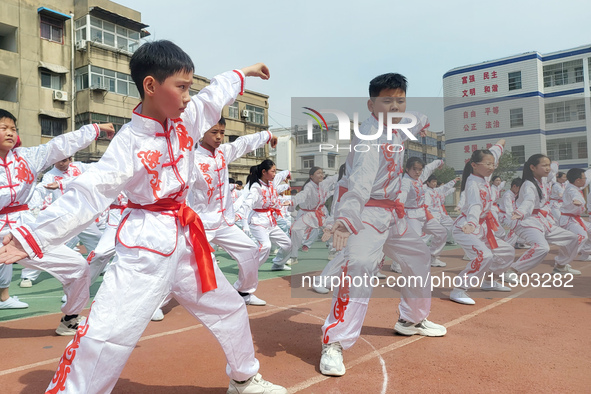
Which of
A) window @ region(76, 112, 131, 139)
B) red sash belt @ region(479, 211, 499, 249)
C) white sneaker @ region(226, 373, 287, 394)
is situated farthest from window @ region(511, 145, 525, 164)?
window @ region(76, 112, 131, 139)

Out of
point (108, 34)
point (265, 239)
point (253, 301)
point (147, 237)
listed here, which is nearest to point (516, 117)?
point (265, 239)

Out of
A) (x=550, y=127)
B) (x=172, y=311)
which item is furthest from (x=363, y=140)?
(x=550, y=127)

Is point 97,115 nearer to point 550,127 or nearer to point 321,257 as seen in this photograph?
point 321,257

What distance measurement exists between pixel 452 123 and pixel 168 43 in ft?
51.3

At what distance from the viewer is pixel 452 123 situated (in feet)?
54.2

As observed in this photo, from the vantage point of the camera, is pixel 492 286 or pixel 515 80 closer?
pixel 492 286

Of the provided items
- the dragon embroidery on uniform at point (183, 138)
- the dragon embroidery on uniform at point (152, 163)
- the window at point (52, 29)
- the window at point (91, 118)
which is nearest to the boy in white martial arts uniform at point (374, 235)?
the dragon embroidery on uniform at point (183, 138)

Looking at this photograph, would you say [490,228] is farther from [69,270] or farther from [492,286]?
[69,270]

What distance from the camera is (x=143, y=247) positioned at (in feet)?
7.57

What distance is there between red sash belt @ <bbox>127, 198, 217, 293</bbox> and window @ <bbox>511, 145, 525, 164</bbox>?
12.2m

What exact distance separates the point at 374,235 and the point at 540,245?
14.0 ft

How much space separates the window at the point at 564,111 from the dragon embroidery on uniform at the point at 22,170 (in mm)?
15093

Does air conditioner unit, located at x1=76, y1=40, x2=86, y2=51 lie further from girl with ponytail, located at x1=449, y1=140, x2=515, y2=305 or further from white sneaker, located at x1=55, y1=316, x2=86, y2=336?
girl with ponytail, located at x1=449, y1=140, x2=515, y2=305

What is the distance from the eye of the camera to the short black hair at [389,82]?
360 cm
